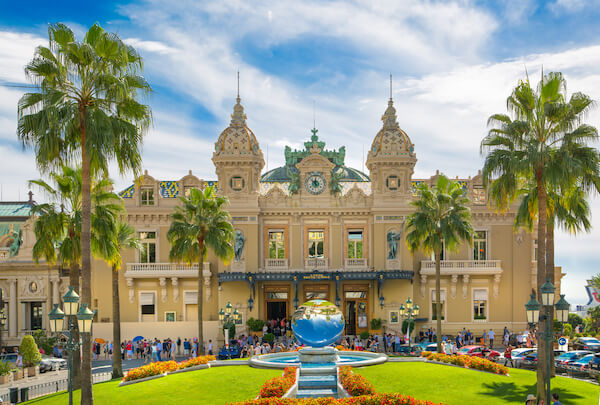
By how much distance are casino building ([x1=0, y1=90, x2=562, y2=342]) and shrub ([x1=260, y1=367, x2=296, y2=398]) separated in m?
24.4

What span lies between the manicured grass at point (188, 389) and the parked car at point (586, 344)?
22.7 m

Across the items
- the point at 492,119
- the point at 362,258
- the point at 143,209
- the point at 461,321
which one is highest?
the point at 492,119

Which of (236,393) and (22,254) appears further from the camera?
(22,254)

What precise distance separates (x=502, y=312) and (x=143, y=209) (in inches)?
1206

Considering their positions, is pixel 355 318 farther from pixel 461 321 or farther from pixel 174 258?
pixel 174 258

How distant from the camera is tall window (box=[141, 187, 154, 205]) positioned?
5206cm

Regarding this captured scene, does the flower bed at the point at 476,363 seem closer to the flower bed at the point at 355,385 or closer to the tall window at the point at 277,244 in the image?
the flower bed at the point at 355,385

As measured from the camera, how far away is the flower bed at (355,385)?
79.2ft

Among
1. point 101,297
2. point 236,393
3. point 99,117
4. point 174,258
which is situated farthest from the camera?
point 101,297

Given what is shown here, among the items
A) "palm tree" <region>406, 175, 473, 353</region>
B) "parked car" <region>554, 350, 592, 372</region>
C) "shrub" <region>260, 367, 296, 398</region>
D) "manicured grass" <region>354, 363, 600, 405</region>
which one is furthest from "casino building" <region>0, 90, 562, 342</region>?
"shrub" <region>260, 367, 296, 398</region>

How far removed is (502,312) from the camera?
51875 mm

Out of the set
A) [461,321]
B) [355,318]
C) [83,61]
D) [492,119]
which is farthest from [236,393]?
[461,321]

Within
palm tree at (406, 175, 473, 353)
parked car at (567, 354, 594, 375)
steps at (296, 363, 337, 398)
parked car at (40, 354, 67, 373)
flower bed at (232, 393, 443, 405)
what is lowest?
parked car at (40, 354, 67, 373)

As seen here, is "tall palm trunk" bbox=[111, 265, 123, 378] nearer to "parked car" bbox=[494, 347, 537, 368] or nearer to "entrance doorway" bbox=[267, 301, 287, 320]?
"entrance doorway" bbox=[267, 301, 287, 320]
